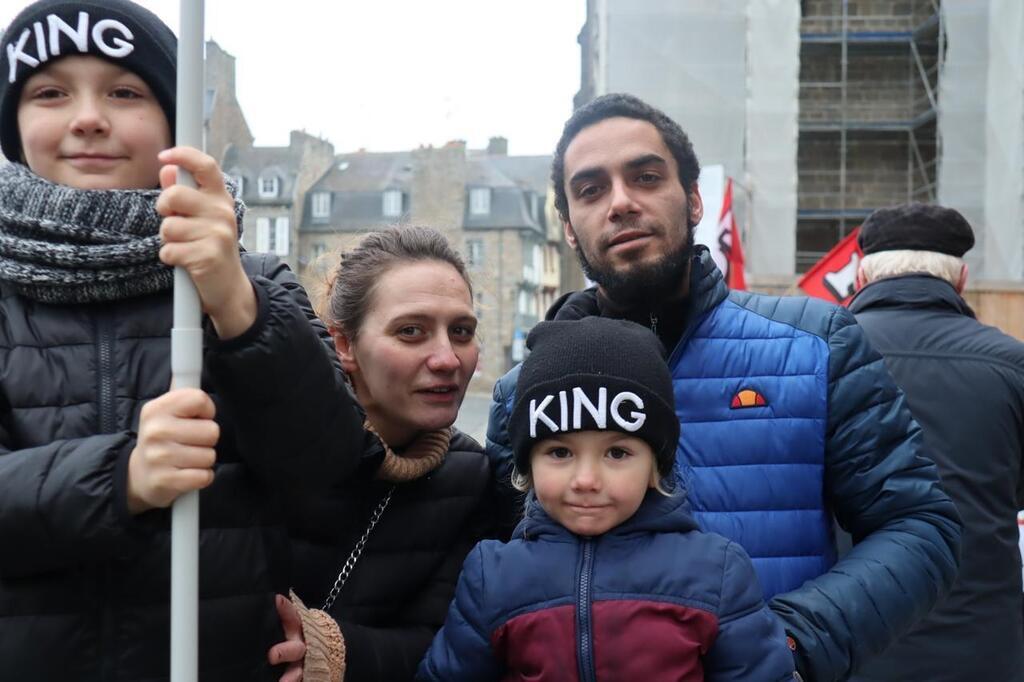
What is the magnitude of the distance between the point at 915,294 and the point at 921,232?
0.24 meters

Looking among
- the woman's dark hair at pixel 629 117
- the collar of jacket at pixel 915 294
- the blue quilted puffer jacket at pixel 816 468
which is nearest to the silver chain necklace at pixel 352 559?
the blue quilted puffer jacket at pixel 816 468

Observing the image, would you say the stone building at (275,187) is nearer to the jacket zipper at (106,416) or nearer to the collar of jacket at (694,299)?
the collar of jacket at (694,299)

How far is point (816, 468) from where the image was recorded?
2.08m

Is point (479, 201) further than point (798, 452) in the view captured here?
Yes

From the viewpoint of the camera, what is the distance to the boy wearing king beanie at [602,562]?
1.77 metres

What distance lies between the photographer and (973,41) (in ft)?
52.0

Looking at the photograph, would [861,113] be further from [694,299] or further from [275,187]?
[275,187]

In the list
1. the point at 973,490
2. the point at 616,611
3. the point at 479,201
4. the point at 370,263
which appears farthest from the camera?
the point at 479,201

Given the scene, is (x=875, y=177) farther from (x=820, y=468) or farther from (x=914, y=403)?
(x=820, y=468)

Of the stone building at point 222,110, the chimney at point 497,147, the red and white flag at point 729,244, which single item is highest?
the chimney at point 497,147

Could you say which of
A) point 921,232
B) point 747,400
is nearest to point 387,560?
point 747,400

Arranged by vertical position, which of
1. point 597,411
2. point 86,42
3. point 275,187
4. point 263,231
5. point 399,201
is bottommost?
point 597,411

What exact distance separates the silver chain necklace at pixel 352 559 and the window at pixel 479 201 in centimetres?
4808

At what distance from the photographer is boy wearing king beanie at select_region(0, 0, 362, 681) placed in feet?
4.54
